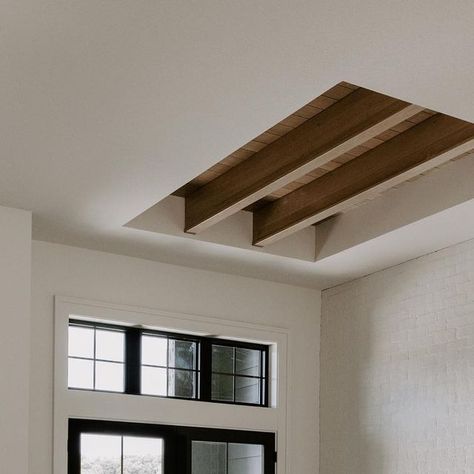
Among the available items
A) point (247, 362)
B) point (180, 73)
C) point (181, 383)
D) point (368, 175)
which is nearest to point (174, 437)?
point (181, 383)

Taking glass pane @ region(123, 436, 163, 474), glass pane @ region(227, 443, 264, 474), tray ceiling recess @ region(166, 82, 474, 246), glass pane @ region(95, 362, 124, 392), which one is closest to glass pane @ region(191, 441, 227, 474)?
glass pane @ region(227, 443, 264, 474)

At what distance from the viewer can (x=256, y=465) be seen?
21.8ft

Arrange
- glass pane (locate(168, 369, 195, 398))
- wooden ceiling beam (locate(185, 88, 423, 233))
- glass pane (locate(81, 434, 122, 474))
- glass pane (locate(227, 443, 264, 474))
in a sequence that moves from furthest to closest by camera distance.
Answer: glass pane (locate(227, 443, 264, 474))
glass pane (locate(168, 369, 195, 398))
glass pane (locate(81, 434, 122, 474))
wooden ceiling beam (locate(185, 88, 423, 233))

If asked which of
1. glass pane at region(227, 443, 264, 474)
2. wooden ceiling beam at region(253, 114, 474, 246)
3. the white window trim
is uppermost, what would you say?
wooden ceiling beam at region(253, 114, 474, 246)

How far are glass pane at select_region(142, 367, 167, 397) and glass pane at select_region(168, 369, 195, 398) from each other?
0.16 ft

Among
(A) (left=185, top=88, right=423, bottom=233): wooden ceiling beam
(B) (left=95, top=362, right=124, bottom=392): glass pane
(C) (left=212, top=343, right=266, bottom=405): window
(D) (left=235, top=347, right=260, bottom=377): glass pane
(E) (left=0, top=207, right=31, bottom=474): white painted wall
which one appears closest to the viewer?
(A) (left=185, top=88, right=423, bottom=233): wooden ceiling beam

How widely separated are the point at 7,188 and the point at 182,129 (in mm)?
1258

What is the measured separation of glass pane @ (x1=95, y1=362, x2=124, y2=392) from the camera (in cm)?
617

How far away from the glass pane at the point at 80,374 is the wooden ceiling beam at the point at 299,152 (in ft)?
3.64

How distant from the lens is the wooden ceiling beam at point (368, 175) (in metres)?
4.71

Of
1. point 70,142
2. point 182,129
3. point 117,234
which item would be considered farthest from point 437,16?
point 117,234

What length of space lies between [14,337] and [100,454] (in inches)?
46.5

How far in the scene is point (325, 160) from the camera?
481 centimetres

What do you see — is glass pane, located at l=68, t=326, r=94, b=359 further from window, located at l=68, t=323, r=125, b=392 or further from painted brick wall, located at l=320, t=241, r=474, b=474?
painted brick wall, located at l=320, t=241, r=474, b=474
